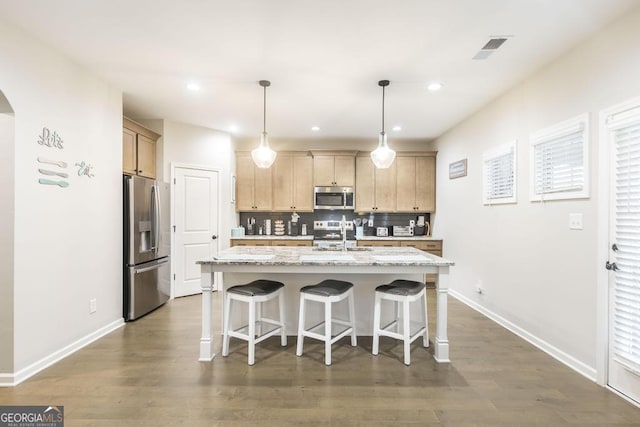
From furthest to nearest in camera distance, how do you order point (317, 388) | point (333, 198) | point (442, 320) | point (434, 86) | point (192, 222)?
1. point (333, 198)
2. point (192, 222)
3. point (434, 86)
4. point (442, 320)
5. point (317, 388)

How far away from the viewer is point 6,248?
7.59ft

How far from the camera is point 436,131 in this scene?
523cm

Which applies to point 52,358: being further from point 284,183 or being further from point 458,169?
point 458,169

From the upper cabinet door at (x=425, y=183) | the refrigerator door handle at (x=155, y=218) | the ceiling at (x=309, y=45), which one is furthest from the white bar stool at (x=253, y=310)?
the upper cabinet door at (x=425, y=183)

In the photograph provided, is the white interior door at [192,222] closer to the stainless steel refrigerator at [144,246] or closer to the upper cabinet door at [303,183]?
the stainless steel refrigerator at [144,246]

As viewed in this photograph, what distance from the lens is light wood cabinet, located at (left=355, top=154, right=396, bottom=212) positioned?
5.71 meters

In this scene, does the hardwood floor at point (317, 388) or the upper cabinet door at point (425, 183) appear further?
the upper cabinet door at point (425, 183)

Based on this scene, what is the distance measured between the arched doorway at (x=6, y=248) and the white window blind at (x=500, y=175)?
441 cm

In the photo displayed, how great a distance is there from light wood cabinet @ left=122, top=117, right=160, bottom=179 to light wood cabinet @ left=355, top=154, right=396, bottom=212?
327 cm

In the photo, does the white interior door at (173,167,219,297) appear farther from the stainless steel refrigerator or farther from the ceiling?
the ceiling

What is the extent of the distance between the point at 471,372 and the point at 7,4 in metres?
4.19

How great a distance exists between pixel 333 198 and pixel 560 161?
3.43 meters

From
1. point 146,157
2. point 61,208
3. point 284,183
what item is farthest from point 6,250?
point 284,183

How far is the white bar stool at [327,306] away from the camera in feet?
8.58
